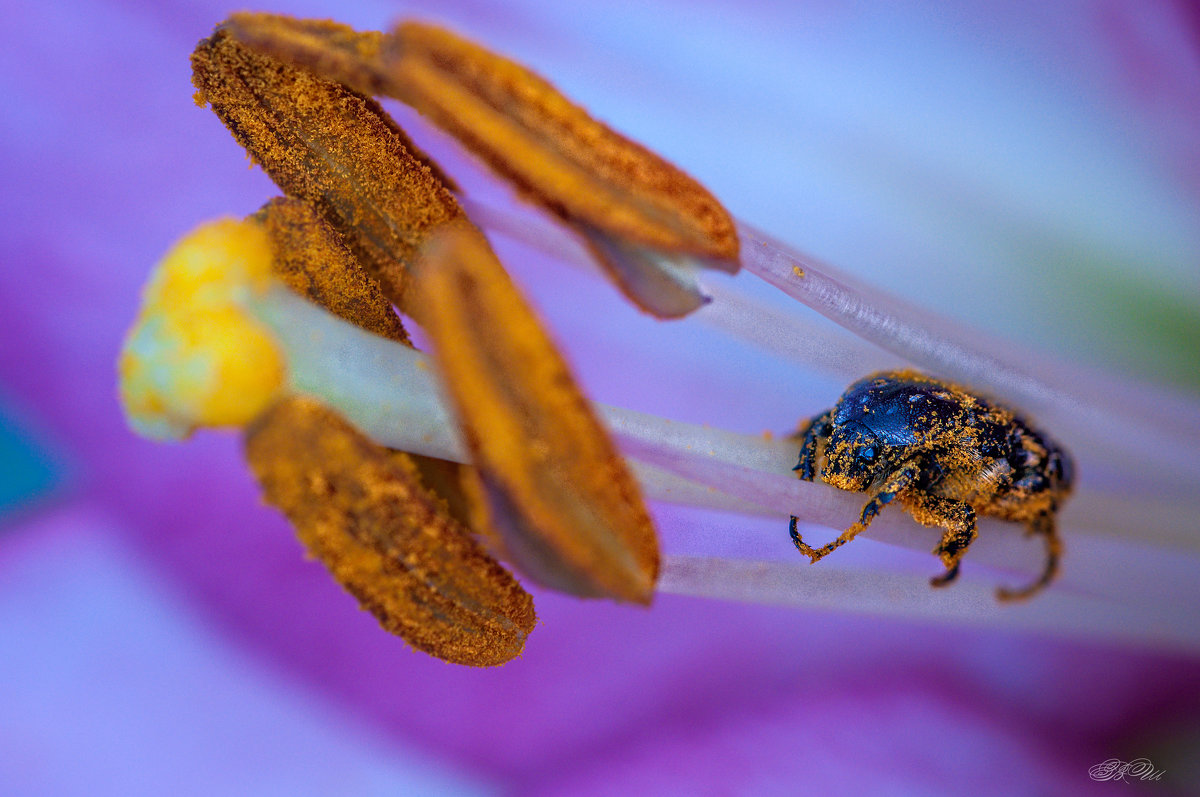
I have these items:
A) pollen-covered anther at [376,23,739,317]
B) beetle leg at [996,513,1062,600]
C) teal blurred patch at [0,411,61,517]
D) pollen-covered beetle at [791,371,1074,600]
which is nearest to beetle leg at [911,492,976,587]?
pollen-covered beetle at [791,371,1074,600]

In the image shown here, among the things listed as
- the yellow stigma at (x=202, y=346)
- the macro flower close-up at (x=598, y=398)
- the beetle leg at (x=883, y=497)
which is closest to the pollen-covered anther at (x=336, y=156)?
the macro flower close-up at (x=598, y=398)

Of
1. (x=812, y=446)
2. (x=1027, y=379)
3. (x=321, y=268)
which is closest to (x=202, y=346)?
(x=321, y=268)

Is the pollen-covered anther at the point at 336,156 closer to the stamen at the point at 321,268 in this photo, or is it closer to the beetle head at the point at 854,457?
the stamen at the point at 321,268

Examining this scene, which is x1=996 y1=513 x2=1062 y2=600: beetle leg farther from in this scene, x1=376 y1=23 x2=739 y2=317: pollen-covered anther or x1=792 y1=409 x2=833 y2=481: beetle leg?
x1=376 y1=23 x2=739 y2=317: pollen-covered anther

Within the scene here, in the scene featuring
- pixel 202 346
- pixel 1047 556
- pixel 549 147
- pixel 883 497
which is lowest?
pixel 1047 556

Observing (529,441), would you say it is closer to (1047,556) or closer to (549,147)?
(549,147)

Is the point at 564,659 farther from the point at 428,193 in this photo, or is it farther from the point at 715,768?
the point at 428,193

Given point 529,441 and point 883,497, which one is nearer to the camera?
point 529,441

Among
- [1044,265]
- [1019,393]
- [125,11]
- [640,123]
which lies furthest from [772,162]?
[125,11]
